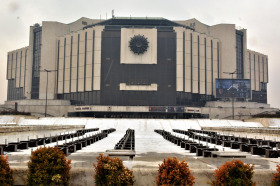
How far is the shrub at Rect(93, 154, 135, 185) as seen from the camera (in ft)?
35.9

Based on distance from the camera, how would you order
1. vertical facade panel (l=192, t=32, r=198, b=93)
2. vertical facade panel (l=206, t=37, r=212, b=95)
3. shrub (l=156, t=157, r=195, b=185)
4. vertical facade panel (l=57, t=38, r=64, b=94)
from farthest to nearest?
vertical facade panel (l=57, t=38, r=64, b=94), vertical facade panel (l=206, t=37, r=212, b=95), vertical facade panel (l=192, t=32, r=198, b=93), shrub (l=156, t=157, r=195, b=185)

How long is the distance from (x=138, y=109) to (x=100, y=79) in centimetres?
1799

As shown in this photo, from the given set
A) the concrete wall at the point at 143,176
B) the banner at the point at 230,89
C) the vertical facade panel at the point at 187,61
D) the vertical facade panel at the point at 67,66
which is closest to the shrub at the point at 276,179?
the concrete wall at the point at 143,176

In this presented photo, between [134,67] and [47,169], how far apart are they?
351 ft

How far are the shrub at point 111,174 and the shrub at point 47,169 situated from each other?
121 cm

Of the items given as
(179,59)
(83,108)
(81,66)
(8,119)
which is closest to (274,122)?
(179,59)

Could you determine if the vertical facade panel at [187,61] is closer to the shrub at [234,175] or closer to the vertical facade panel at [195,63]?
the vertical facade panel at [195,63]

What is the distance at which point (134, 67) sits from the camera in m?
118

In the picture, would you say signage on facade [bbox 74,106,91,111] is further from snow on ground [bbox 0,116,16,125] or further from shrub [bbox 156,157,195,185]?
shrub [bbox 156,157,195,185]

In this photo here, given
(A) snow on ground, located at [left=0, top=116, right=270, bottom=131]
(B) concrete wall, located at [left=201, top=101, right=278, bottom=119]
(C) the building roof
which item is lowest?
(A) snow on ground, located at [left=0, top=116, right=270, bottom=131]

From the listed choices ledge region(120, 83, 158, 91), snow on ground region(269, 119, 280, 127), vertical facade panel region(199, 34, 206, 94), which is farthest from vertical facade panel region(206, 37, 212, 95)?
snow on ground region(269, 119, 280, 127)

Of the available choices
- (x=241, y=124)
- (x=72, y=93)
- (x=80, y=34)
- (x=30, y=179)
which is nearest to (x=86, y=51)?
(x=80, y=34)

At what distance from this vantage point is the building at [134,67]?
116 meters

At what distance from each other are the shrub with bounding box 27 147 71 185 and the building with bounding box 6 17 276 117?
100 metres
